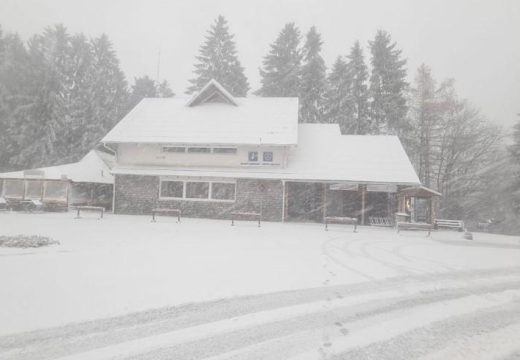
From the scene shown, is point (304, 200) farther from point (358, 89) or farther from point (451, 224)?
point (358, 89)

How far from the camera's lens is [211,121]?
2375cm

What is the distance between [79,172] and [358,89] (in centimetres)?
2626

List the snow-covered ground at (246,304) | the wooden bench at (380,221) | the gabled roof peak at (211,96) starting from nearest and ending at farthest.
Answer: the snow-covered ground at (246,304) < the wooden bench at (380,221) < the gabled roof peak at (211,96)

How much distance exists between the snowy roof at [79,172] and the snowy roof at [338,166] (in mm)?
4486

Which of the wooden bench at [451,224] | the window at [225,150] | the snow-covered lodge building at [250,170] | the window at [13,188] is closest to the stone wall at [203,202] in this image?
the snow-covered lodge building at [250,170]

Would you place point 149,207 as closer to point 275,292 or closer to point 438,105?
point 275,292

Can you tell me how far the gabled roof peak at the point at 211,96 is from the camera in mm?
24875

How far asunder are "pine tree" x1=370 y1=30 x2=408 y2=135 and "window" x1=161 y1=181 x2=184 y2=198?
2033 centimetres

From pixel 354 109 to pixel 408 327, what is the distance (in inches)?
1237

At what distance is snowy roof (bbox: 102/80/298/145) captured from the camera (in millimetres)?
22188

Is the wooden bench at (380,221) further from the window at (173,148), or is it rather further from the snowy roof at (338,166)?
the window at (173,148)

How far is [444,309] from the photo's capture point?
5633 millimetres

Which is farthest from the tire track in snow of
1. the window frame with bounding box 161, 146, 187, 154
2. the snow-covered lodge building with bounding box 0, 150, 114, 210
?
the snow-covered lodge building with bounding box 0, 150, 114, 210

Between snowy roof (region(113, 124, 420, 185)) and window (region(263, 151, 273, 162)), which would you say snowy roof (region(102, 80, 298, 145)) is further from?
snowy roof (region(113, 124, 420, 185))
